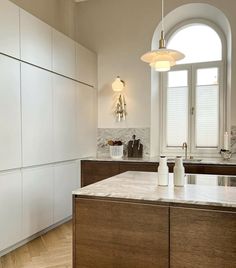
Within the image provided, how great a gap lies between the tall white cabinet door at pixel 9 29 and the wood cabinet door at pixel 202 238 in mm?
2195

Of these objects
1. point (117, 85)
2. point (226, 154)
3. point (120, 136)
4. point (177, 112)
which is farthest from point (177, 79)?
point (226, 154)

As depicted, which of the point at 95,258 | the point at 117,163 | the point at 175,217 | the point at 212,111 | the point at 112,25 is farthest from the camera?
the point at 112,25

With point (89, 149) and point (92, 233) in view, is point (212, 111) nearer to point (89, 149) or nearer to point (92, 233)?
point (89, 149)

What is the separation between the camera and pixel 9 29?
9.23ft

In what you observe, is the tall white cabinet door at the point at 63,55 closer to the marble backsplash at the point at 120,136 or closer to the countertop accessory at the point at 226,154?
the marble backsplash at the point at 120,136

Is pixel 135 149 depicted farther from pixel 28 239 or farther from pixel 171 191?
pixel 171 191

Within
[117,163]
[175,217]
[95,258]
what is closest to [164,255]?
[175,217]

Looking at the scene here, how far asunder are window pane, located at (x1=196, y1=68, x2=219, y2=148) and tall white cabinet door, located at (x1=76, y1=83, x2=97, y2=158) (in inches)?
62.9

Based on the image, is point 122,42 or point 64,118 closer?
point 64,118

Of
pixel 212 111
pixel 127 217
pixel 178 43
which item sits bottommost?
pixel 127 217

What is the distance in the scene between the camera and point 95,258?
1766 mm

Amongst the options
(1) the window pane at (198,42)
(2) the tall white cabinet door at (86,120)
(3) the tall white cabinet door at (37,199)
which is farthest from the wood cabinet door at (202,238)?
(1) the window pane at (198,42)

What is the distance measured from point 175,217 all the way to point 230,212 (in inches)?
11.4

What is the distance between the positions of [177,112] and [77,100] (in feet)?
5.06
